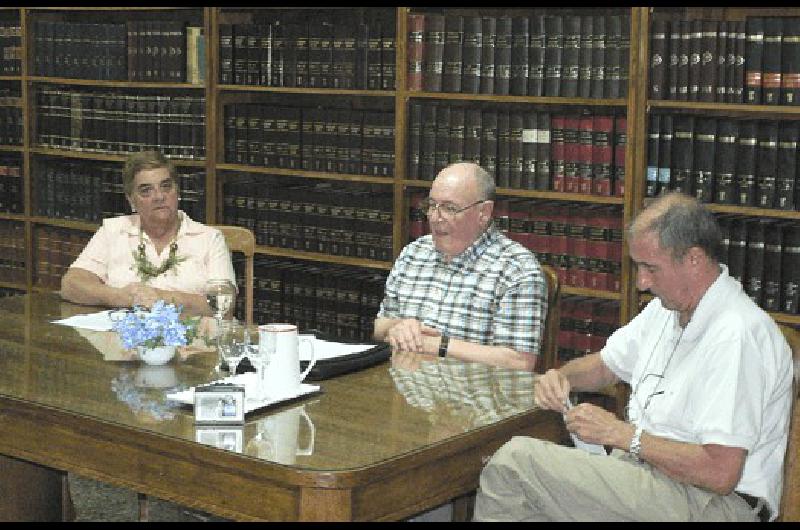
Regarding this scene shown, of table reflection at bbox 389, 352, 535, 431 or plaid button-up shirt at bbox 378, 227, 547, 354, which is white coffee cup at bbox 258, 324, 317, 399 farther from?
plaid button-up shirt at bbox 378, 227, 547, 354

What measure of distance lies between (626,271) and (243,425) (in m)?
2.35

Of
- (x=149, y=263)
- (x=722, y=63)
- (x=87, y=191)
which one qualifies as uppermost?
(x=722, y=63)

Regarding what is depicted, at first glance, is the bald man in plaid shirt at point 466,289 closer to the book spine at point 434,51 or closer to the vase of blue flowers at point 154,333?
the vase of blue flowers at point 154,333

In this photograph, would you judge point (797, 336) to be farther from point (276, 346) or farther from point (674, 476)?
point (276, 346)

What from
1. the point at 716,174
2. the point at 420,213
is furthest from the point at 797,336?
the point at 420,213

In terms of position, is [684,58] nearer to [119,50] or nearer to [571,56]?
[571,56]

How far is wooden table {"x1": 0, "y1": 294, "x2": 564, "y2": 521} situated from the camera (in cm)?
256

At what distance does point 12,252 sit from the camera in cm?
676

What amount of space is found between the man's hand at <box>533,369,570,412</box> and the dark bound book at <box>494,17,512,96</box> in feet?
7.08

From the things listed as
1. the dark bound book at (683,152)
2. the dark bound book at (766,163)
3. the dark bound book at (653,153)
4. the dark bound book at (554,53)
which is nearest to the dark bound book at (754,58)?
the dark bound book at (766,163)

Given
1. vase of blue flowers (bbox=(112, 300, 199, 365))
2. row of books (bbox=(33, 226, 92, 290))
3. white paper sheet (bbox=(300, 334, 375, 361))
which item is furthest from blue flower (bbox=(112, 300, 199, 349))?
row of books (bbox=(33, 226, 92, 290))

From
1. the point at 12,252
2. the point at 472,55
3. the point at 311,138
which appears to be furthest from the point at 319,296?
the point at 12,252

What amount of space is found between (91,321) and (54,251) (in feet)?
9.02

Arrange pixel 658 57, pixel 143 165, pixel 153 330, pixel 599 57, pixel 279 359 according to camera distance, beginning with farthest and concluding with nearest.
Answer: pixel 599 57, pixel 658 57, pixel 143 165, pixel 153 330, pixel 279 359
